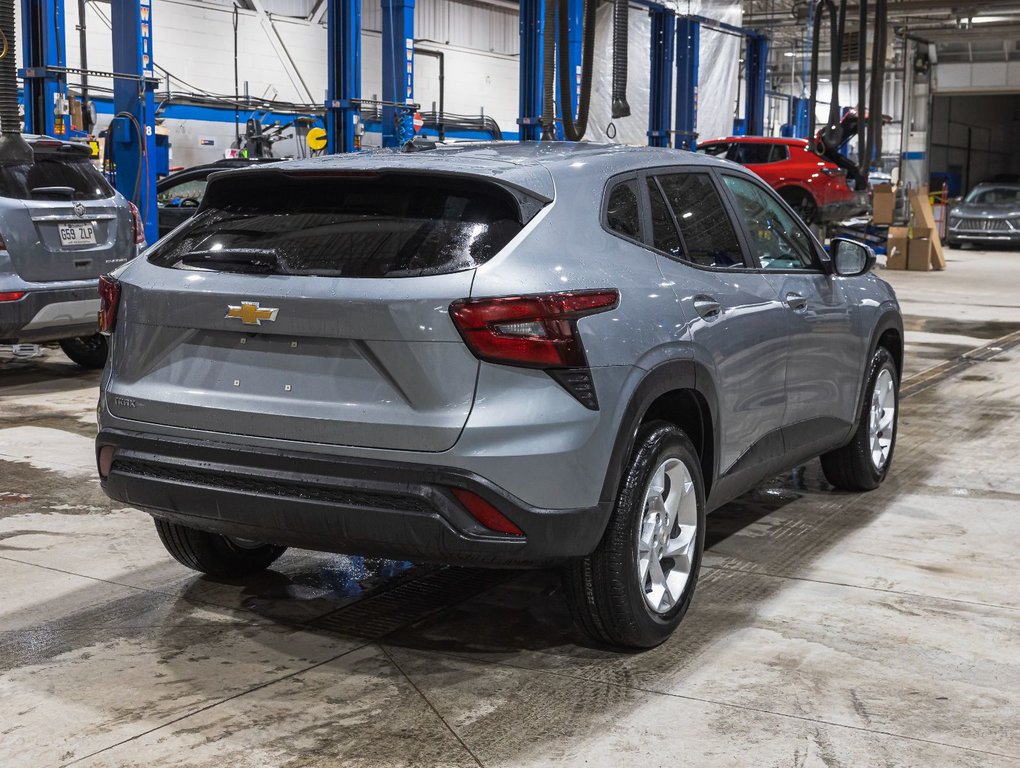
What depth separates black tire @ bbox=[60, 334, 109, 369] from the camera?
969 cm

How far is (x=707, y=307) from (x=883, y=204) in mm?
21634

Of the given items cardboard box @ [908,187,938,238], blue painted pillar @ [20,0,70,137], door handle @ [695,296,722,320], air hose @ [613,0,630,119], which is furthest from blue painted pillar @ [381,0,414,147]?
door handle @ [695,296,722,320]

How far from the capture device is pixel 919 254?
22.5 m

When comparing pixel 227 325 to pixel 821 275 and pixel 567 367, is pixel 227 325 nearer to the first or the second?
pixel 567 367

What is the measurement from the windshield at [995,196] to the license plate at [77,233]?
83.6ft

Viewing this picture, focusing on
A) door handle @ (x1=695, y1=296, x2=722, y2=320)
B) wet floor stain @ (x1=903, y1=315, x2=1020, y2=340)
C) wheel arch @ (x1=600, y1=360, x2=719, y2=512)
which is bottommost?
wet floor stain @ (x1=903, y1=315, x2=1020, y2=340)

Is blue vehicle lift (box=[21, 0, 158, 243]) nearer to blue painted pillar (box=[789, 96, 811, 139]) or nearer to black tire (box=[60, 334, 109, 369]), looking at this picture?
black tire (box=[60, 334, 109, 369])

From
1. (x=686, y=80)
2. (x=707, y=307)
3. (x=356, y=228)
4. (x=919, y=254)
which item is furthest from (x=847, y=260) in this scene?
(x=919, y=254)

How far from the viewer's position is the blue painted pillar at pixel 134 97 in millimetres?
11703

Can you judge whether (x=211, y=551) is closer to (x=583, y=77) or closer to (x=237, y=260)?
(x=237, y=260)

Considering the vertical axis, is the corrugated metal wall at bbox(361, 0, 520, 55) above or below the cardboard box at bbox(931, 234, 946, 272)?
above

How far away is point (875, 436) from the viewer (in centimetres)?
596

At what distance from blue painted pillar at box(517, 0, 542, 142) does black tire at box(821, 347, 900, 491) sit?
12.2m

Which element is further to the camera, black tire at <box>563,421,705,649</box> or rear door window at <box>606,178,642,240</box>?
rear door window at <box>606,178,642,240</box>
